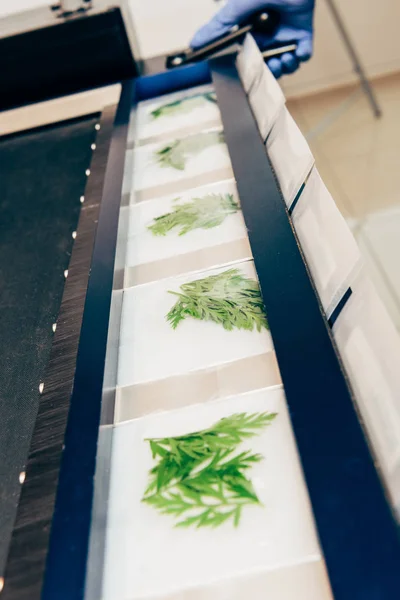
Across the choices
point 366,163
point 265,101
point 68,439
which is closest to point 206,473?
point 68,439

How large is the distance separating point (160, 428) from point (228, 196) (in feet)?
1.94

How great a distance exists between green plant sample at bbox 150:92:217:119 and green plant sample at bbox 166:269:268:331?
2.67 ft

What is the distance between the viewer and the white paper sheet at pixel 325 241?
0.76 m

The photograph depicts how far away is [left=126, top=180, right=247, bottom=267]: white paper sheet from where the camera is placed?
1048 mm

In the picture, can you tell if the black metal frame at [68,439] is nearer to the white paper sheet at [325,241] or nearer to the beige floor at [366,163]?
the white paper sheet at [325,241]

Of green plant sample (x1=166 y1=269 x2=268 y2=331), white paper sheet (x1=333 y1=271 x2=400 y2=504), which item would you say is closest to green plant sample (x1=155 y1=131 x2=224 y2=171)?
green plant sample (x1=166 y1=269 x2=268 y2=331)

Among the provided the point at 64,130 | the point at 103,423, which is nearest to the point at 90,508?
the point at 103,423

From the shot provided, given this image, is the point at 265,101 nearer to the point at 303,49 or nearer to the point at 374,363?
the point at 303,49

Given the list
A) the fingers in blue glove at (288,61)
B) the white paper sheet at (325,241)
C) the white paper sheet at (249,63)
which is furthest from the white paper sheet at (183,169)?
the fingers in blue glove at (288,61)

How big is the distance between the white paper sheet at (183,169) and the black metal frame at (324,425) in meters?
0.28

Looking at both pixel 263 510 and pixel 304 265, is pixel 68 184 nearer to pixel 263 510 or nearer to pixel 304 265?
pixel 304 265

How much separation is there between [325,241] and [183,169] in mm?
567

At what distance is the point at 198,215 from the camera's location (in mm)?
1110

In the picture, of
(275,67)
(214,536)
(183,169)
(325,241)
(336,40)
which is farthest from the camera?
(336,40)
